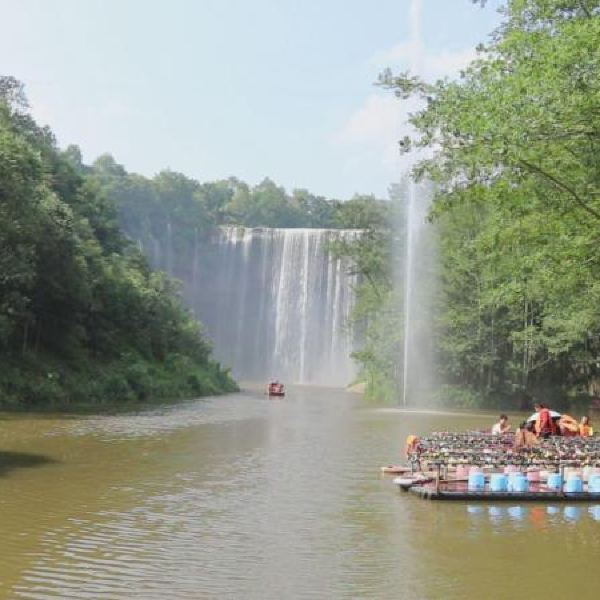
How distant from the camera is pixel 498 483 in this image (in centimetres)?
1612

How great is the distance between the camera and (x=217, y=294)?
9919 cm

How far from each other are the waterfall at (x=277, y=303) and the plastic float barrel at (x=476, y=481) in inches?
2732

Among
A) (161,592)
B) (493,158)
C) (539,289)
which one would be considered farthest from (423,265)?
(161,592)

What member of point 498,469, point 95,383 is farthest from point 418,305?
point 498,469

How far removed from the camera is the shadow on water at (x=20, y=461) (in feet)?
61.3

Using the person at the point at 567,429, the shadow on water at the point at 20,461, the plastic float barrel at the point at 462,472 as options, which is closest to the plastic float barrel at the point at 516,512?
the plastic float barrel at the point at 462,472

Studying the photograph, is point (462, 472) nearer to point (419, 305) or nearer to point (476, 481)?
point (476, 481)

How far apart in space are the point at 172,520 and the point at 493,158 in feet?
27.8

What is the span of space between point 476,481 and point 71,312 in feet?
115

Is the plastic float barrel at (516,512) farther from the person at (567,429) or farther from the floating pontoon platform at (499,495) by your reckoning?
the person at (567,429)

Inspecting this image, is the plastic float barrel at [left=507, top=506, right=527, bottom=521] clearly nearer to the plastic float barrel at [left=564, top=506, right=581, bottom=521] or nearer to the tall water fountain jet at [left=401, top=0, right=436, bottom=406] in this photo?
the plastic float barrel at [left=564, top=506, right=581, bottom=521]

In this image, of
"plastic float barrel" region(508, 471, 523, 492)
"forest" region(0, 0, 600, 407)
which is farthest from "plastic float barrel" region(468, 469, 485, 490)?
"forest" region(0, 0, 600, 407)

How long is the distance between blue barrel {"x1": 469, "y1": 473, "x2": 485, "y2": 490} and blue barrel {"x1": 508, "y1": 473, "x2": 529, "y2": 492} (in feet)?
1.66

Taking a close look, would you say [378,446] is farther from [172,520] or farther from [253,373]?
[253,373]
